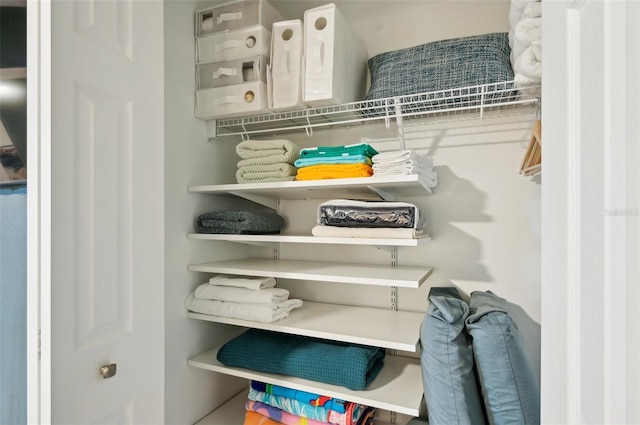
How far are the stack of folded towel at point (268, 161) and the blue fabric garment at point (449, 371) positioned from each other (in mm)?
768

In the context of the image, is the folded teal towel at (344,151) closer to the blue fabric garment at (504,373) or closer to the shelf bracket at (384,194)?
the shelf bracket at (384,194)

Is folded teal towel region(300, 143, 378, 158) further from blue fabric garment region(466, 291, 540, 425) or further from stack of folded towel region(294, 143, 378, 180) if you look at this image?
blue fabric garment region(466, 291, 540, 425)

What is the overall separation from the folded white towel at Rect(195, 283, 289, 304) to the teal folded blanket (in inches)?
7.0

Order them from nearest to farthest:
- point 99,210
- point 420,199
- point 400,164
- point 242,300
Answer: point 99,210
point 400,164
point 242,300
point 420,199

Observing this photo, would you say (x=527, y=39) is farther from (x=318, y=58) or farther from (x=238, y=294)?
(x=238, y=294)

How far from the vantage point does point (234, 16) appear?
147 centimetres

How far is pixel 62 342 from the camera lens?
2.81ft

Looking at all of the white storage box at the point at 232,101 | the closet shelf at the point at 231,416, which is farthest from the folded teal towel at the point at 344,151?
the closet shelf at the point at 231,416

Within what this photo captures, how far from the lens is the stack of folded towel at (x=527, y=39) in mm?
978

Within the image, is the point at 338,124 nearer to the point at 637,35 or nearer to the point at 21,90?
the point at 21,90

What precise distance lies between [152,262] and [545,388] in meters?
1.07

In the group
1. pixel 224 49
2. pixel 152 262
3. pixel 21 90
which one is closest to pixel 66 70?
pixel 21 90

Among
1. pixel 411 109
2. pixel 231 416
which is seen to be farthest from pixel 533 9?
pixel 231 416

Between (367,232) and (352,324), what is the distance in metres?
0.39
